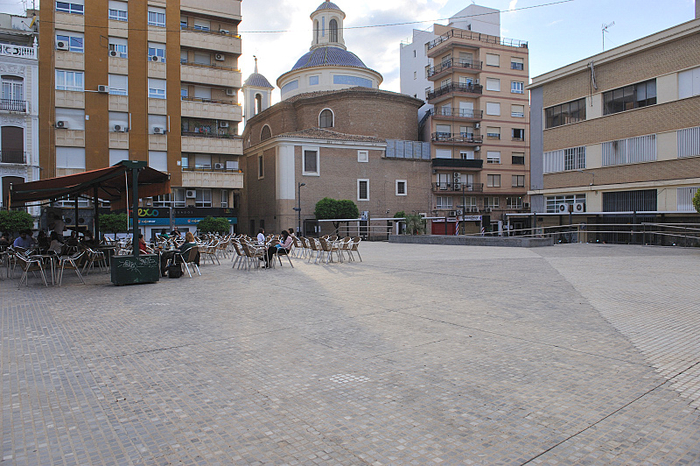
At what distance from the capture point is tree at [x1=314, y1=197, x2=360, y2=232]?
4103 cm

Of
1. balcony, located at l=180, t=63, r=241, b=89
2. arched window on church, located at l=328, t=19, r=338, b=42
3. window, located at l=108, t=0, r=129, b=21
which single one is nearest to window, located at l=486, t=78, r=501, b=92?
arched window on church, located at l=328, t=19, r=338, b=42

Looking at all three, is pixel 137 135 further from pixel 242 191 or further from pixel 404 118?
pixel 404 118

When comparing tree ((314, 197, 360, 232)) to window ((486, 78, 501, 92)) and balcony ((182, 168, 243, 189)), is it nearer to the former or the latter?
balcony ((182, 168, 243, 189))

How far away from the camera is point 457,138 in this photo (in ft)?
164

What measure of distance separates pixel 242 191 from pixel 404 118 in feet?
60.2

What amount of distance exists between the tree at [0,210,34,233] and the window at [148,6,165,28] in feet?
55.9

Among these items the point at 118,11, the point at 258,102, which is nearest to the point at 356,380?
the point at 118,11

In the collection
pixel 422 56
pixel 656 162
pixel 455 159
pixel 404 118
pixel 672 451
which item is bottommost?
pixel 672 451

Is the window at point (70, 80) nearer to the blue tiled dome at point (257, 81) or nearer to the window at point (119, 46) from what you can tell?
the window at point (119, 46)

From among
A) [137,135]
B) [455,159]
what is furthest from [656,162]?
[137,135]

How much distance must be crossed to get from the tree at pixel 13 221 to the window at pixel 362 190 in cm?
2581

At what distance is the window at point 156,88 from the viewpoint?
118 feet

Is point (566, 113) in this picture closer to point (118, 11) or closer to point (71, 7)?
point (118, 11)

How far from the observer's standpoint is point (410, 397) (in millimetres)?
3895
